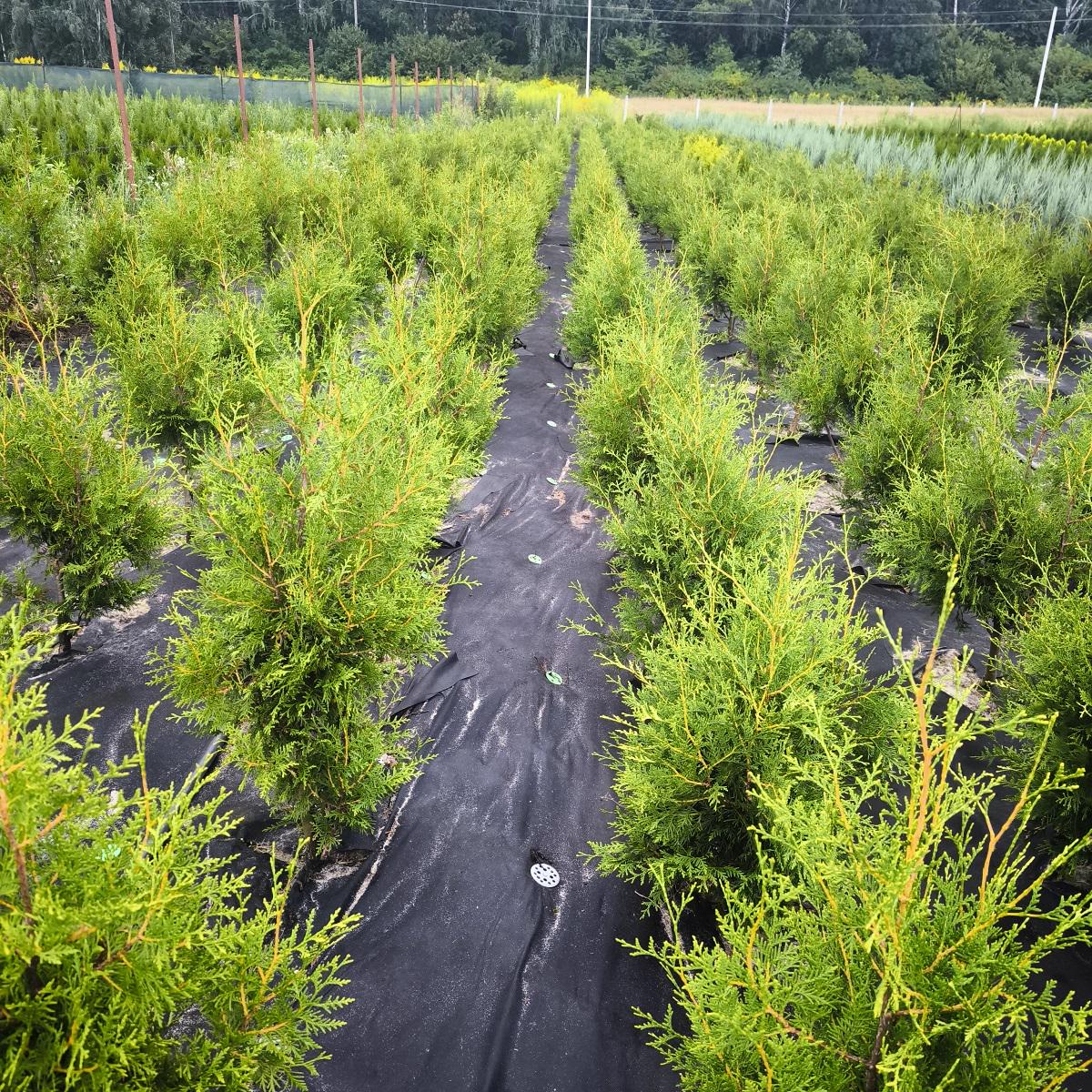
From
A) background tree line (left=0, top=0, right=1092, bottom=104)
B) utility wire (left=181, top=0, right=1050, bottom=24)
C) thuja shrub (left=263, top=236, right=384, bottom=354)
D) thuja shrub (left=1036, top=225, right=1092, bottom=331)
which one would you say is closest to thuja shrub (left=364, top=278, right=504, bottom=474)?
thuja shrub (left=263, top=236, right=384, bottom=354)

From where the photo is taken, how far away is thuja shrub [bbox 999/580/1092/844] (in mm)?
3340

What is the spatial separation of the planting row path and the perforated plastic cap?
18 millimetres

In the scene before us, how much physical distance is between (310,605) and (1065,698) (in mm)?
3390

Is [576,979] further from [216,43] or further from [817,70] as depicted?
[817,70]

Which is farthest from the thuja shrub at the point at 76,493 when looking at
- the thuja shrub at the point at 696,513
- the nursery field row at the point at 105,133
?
the nursery field row at the point at 105,133

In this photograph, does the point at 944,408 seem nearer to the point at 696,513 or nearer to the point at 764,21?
the point at 696,513

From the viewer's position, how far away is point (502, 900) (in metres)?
3.62

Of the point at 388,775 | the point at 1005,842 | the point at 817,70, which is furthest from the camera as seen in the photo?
the point at 817,70

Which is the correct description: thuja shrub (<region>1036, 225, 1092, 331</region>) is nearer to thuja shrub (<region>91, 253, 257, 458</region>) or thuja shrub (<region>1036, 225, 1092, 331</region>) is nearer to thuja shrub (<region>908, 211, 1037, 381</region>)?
thuja shrub (<region>908, 211, 1037, 381</region>)

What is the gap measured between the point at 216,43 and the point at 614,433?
54.1 metres

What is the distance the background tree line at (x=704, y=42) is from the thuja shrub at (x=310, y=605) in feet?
179

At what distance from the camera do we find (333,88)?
89.3ft

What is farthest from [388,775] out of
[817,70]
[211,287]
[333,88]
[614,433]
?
[817,70]

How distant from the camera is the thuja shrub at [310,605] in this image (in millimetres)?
3248
